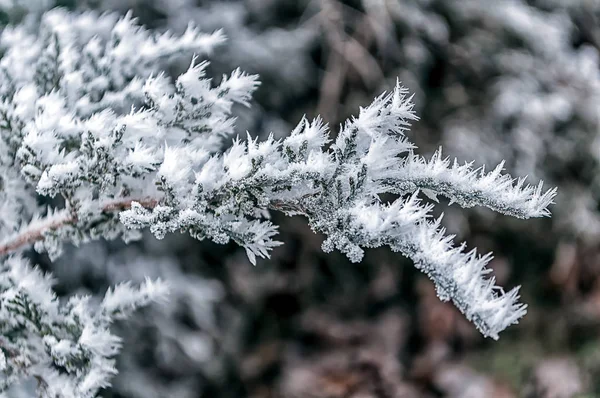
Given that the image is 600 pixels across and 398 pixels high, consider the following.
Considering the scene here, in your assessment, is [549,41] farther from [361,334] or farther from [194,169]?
[194,169]

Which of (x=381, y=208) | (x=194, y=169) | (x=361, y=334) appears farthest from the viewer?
(x=361, y=334)

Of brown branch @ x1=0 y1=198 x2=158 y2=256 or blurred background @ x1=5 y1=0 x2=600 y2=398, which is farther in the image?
blurred background @ x1=5 y1=0 x2=600 y2=398

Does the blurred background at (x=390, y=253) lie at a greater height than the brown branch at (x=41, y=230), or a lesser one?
lesser

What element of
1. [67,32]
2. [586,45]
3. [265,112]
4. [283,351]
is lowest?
[283,351]

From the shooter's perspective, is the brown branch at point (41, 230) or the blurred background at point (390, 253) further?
the blurred background at point (390, 253)

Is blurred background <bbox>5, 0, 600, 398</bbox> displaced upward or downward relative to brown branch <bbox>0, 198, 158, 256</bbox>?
downward

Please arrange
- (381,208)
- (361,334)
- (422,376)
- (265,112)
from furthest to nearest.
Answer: (361,334) → (422,376) → (265,112) → (381,208)

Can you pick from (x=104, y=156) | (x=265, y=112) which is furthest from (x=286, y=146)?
(x=265, y=112)

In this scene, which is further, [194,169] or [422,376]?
[422,376]
